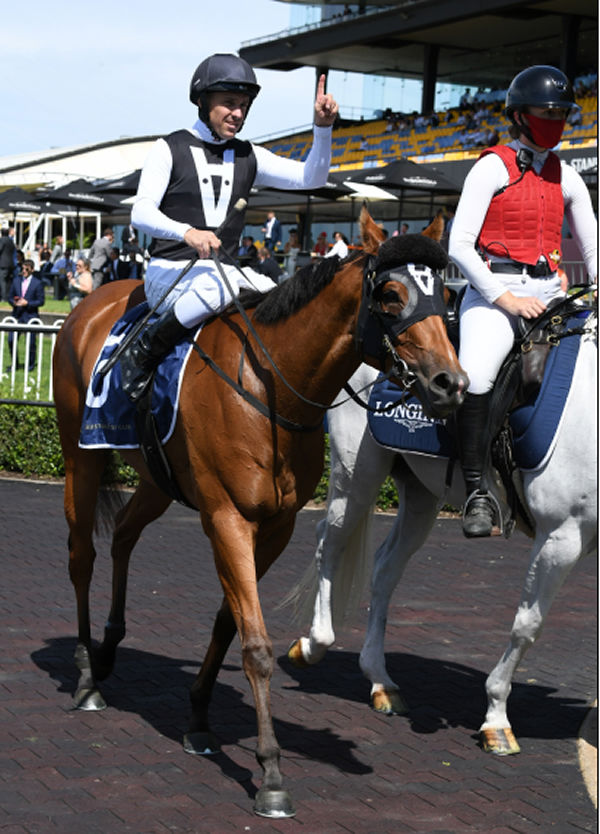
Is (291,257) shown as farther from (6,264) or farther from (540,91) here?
(540,91)

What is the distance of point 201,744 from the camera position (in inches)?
201

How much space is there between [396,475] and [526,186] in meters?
1.75

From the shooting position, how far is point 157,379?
5340mm

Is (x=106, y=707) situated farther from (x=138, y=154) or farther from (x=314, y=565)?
(x=138, y=154)

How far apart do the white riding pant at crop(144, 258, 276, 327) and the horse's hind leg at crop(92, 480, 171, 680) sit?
1215 mm

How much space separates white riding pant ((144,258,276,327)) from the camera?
516 centimetres

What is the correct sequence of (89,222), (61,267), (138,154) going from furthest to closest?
(138,154) → (89,222) → (61,267)

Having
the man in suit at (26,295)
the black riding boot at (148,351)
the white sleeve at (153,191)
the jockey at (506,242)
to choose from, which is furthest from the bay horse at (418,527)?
the man in suit at (26,295)

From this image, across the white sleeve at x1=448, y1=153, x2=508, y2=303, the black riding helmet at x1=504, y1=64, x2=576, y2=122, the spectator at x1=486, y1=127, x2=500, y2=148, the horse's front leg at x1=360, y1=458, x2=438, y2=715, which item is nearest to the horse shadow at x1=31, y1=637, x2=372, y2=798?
the horse's front leg at x1=360, y1=458, x2=438, y2=715

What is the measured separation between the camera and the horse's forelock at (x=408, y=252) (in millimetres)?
4383

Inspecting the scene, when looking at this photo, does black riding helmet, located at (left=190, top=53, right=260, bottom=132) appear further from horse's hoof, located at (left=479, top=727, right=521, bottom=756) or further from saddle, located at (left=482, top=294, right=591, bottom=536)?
horse's hoof, located at (left=479, top=727, right=521, bottom=756)

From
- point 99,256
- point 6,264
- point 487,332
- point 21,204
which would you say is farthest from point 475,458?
point 21,204

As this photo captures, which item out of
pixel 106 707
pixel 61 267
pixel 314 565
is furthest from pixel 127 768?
pixel 61 267

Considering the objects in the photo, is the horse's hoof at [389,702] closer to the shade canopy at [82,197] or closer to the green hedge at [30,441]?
the green hedge at [30,441]
